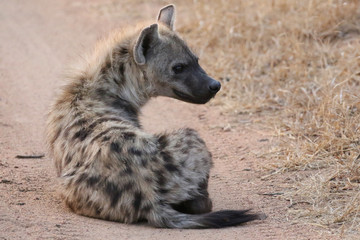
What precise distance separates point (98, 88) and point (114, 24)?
4.39 metres

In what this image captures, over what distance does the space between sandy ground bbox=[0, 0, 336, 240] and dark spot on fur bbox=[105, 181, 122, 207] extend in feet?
0.49

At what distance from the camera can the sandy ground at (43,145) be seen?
11.2 ft

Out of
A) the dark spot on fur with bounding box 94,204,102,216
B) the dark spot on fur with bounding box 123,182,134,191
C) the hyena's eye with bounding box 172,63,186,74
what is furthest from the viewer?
the hyena's eye with bounding box 172,63,186,74

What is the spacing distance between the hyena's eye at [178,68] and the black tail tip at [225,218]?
1120 millimetres

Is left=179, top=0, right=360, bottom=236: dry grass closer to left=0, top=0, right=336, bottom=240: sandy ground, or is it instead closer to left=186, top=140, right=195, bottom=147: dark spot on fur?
left=0, top=0, right=336, bottom=240: sandy ground

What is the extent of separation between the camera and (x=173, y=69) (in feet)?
13.8

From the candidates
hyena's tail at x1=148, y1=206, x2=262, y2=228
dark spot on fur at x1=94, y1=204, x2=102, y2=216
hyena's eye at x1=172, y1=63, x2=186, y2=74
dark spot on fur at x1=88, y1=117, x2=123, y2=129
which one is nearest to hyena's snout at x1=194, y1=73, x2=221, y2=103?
hyena's eye at x1=172, y1=63, x2=186, y2=74

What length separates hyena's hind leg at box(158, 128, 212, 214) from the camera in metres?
3.42

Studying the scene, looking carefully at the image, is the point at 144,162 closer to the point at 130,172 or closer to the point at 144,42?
the point at 130,172

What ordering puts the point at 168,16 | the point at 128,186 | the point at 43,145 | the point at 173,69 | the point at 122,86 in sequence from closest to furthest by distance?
1. the point at 128,186
2. the point at 122,86
3. the point at 173,69
4. the point at 168,16
5. the point at 43,145

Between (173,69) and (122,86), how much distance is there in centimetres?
38

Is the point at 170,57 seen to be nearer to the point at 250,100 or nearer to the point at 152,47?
the point at 152,47

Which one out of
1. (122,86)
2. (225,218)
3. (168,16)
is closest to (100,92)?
(122,86)

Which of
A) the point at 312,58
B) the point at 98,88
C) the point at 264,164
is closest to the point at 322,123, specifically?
the point at 264,164
